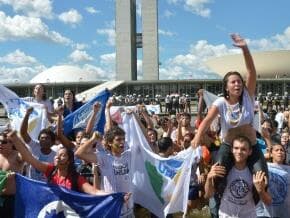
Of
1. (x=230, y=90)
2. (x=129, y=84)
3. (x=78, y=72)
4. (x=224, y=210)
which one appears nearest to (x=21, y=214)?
(x=224, y=210)

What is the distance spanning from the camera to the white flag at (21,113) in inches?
391

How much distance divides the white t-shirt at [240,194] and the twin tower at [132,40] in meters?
84.9

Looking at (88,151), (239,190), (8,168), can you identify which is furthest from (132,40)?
(239,190)

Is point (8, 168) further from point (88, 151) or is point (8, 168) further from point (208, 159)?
point (208, 159)

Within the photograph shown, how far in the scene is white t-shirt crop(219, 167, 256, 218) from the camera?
16.6 ft

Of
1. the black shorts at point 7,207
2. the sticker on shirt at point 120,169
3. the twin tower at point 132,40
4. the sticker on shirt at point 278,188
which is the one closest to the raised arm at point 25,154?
the black shorts at point 7,207

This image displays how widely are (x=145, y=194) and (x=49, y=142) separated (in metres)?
1.57

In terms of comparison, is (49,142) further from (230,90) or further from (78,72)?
(78,72)

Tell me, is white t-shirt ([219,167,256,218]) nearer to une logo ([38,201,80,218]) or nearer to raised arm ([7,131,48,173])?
une logo ([38,201,80,218])

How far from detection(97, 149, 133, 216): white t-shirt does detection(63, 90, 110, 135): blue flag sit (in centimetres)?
331

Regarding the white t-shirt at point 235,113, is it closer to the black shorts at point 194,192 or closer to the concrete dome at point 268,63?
the black shorts at point 194,192

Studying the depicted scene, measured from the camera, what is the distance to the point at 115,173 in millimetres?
6184

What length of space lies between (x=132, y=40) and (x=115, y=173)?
3492 inches

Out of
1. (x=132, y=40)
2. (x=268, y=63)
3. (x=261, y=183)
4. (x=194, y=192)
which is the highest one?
(x=132, y=40)
